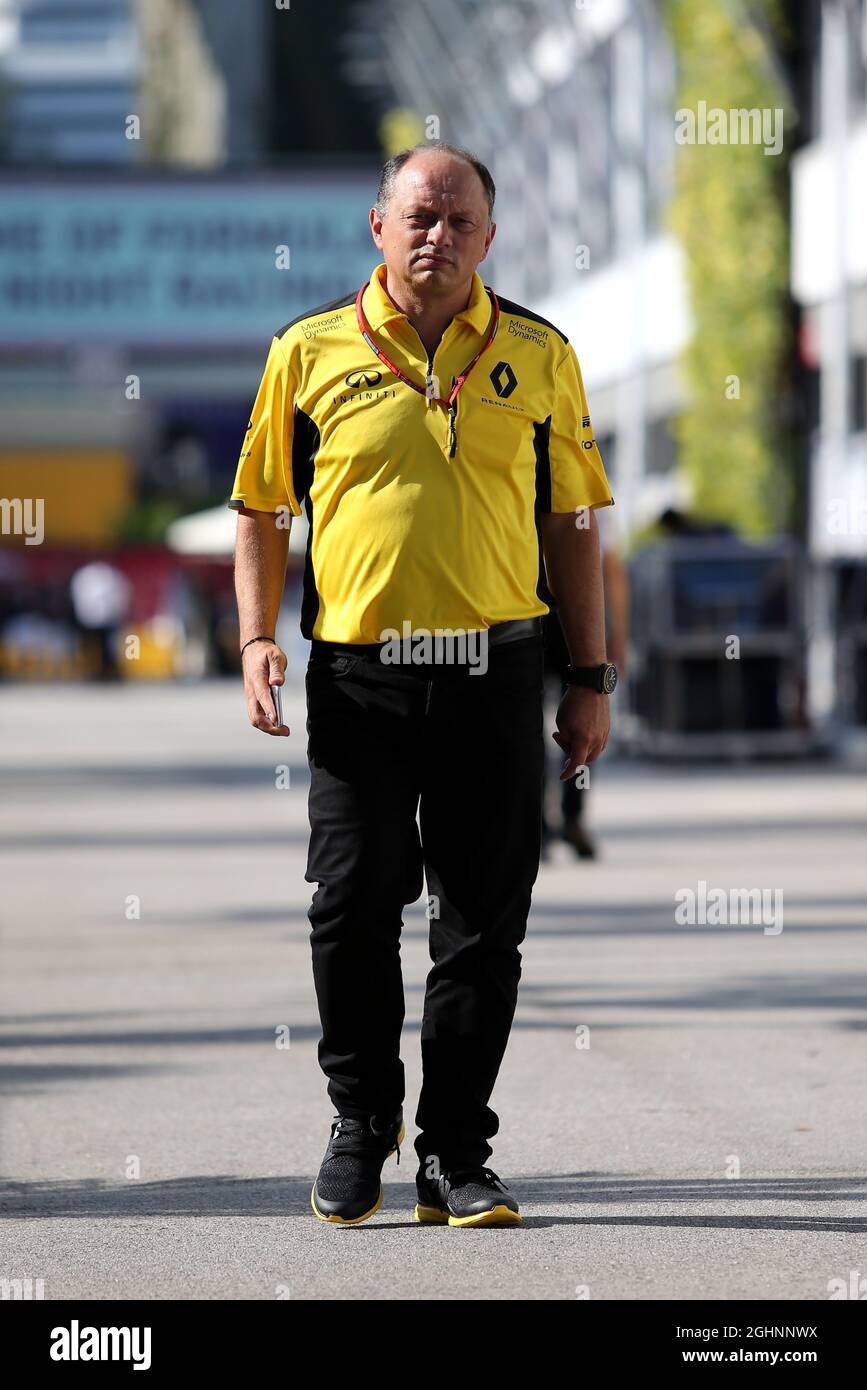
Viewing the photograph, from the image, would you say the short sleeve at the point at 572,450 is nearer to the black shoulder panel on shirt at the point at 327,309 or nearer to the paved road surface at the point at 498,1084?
the black shoulder panel on shirt at the point at 327,309

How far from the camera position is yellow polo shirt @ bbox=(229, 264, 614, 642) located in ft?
17.2

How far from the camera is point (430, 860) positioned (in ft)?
17.7

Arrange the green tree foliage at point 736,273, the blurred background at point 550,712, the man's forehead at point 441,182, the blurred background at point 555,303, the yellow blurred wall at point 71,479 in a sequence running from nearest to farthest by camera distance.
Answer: the man's forehead at point 441,182, the blurred background at point 550,712, the blurred background at point 555,303, the green tree foliage at point 736,273, the yellow blurred wall at point 71,479

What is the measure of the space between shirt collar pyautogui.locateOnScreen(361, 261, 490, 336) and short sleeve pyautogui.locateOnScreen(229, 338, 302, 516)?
0.61ft

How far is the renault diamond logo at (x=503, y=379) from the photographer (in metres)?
5.26

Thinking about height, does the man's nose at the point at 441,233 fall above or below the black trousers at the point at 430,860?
above

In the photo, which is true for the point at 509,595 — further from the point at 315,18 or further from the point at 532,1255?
the point at 315,18

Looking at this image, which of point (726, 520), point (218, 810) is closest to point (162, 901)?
point (218, 810)

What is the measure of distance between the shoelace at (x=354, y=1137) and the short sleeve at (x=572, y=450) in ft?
4.09

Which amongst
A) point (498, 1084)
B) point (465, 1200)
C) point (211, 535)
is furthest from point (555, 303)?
point (465, 1200)

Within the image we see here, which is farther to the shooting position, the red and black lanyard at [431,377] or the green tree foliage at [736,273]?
the green tree foliage at [736,273]

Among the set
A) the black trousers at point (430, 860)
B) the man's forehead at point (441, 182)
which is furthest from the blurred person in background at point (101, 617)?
the man's forehead at point (441, 182)

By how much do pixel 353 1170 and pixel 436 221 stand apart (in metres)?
1.80

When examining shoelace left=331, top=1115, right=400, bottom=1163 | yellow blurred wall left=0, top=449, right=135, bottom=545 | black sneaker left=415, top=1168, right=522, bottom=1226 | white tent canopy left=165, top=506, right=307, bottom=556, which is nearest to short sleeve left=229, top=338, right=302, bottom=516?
shoelace left=331, top=1115, right=400, bottom=1163
